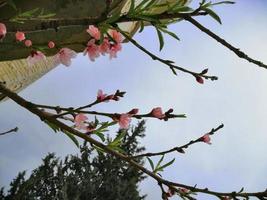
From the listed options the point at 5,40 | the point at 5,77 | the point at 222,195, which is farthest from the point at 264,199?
the point at 5,77

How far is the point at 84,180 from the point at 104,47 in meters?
17.7

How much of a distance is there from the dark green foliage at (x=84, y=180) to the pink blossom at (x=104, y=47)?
1568 cm

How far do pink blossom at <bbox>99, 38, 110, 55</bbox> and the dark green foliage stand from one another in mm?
15681

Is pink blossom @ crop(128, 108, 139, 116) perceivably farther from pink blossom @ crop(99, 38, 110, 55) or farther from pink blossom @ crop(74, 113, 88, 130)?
pink blossom @ crop(99, 38, 110, 55)

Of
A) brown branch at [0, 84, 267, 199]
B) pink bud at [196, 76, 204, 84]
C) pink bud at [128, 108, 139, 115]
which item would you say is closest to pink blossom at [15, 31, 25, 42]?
brown branch at [0, 84, 267, 199]

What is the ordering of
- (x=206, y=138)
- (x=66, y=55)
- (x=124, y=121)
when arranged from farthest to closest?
(x=206, y=138) → (x=66, y=55) → (x=124, y=121)

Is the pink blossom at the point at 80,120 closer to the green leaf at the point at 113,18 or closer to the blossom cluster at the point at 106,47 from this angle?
the blossom cluster at the point at 106,47

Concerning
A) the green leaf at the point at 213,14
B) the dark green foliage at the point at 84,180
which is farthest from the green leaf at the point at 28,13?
the dark green foliage at the point at 84,180

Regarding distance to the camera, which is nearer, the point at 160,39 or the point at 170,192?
the point at 160,39

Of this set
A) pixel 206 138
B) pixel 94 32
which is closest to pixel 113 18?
pixel 94 32

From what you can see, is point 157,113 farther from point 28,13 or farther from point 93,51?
point 28,13

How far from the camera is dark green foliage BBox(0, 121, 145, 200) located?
59.7 ft

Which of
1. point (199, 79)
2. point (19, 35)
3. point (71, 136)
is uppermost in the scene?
point (199, 79)

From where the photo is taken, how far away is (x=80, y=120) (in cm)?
206
